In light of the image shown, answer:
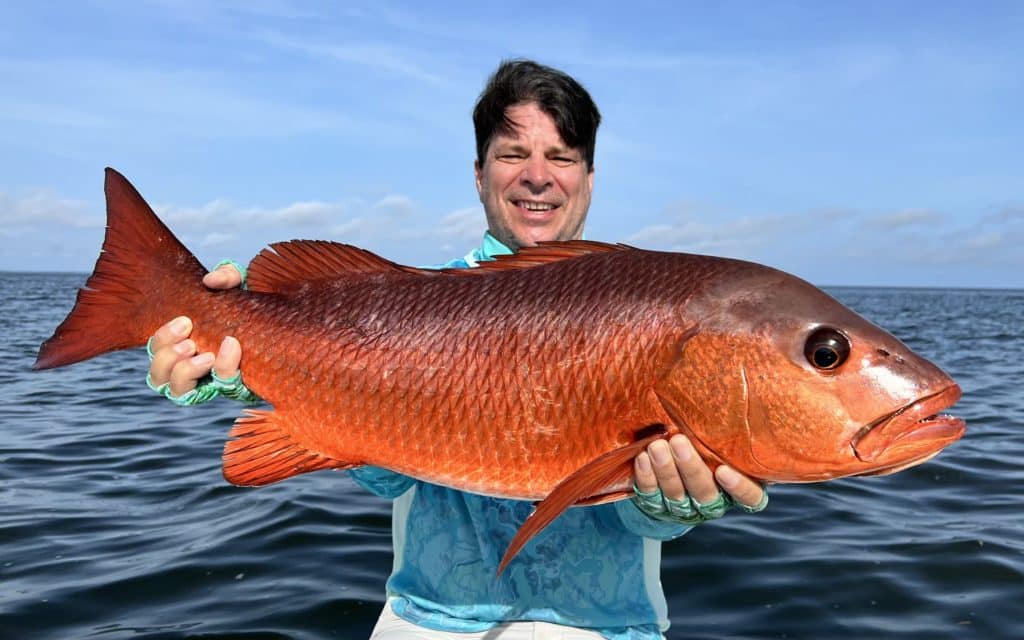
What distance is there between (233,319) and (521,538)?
137cm

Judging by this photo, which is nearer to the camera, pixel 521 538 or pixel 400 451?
pixel 521 538

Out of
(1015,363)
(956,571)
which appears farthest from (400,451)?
(1015,363)

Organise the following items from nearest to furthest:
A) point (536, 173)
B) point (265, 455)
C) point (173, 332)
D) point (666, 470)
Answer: point (666, 470) < point (265, 455) < point (173, 332) < point (536, 173)

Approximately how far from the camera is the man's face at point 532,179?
4172 millimetres

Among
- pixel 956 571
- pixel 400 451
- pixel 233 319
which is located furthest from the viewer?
→ pixel 956 571

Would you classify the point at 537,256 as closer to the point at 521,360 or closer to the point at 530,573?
the point at 521,360

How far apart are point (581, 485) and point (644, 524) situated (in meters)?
0.82

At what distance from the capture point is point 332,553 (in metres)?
6.23

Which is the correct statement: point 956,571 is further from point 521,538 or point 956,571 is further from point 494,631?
point 521,538

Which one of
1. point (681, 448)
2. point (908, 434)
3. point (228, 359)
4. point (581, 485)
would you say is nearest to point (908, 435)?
point (908, 434)

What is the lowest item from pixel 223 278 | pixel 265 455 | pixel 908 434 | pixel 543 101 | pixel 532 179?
pixel 265 455

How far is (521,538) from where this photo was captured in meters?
2.41

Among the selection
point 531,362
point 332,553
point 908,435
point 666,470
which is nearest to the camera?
point 908,435

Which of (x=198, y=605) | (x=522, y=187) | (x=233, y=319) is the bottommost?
(x=198, y=605)
